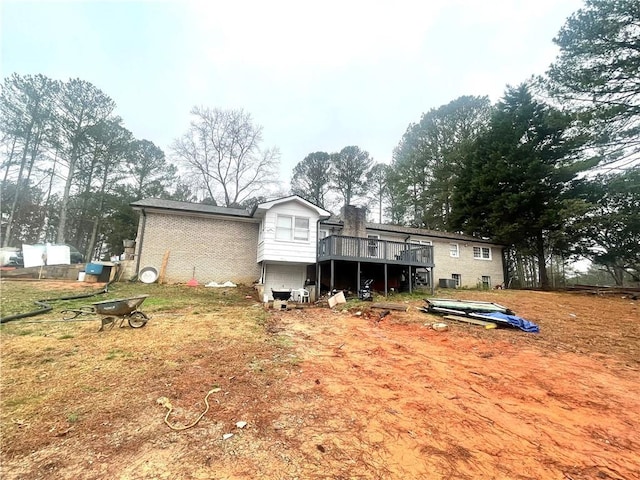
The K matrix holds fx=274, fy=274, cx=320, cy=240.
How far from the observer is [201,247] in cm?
1495

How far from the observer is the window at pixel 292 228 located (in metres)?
14.2

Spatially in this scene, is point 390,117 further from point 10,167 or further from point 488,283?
point 10,167

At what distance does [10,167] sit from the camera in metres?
22.4

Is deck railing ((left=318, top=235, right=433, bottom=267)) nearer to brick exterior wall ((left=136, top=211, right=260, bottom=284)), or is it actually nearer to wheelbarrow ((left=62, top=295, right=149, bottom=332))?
brick exterior wall ((left=136, top=211, right=260, bottom=284))

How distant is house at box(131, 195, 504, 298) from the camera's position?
13.9 m

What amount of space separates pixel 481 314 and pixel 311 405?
24.2 ft

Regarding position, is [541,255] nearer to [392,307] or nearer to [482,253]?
[482,253]

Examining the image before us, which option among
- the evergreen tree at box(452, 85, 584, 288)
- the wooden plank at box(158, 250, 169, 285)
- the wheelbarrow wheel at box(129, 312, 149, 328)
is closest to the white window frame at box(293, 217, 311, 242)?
the wooden plank at box(158, 250, 169, 285)

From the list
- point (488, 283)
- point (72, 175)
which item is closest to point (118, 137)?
point (72, 175)

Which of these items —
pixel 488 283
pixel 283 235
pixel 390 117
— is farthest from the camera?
pixel 390 117

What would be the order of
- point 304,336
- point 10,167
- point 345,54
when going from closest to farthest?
point 304,336
point 345,54
point 10,167

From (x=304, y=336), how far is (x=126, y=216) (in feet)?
86.4

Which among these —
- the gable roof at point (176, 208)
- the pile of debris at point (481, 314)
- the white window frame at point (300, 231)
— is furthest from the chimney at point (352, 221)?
the pile of debris at point (481, 314)

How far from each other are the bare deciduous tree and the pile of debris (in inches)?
856
